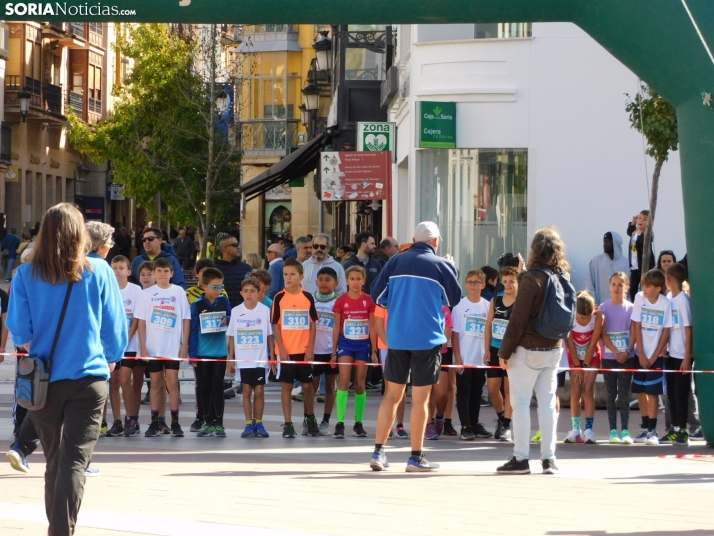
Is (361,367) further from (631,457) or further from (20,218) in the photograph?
(20,218)

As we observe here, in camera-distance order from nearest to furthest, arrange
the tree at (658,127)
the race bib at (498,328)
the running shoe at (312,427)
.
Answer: the race bib at (498,328) < the running shoe at (312,427) < the tree at (658,127)

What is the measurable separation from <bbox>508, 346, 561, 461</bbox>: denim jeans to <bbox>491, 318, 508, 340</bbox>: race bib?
1865 mm

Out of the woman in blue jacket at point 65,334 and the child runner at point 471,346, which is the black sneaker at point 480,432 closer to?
the child runner at point 471,346

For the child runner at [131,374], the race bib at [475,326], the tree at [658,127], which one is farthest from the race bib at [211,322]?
the tree at [658,127]

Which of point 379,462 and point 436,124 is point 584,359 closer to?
point 379,462

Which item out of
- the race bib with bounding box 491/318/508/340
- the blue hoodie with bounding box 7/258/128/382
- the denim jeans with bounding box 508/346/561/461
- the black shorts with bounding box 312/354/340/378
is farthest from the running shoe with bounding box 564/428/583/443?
the blue hoodie with bounding box 7/258/128/382

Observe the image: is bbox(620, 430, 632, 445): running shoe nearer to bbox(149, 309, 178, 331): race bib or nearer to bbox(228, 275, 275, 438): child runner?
bbox(228, 275, 275, 438): child runner

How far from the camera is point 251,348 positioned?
11406 millimetres

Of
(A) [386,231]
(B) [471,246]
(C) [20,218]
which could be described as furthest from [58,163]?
(B) [471,246]

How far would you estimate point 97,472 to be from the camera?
8.84 m

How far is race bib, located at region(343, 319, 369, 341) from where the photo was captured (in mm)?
11477

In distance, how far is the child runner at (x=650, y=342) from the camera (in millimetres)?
10883

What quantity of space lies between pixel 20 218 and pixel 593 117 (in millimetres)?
38641

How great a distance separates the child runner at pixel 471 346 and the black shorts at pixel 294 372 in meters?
1.35
